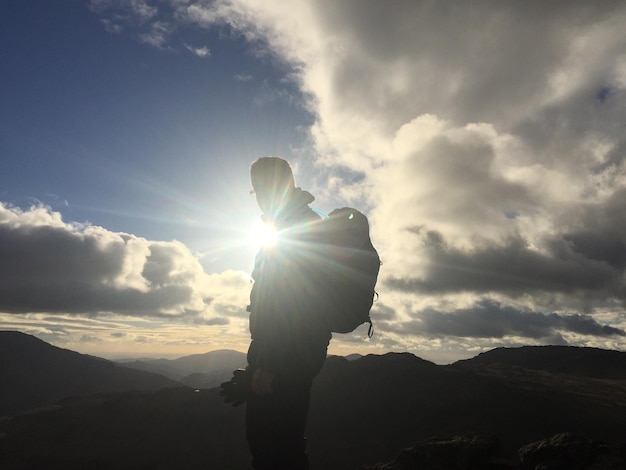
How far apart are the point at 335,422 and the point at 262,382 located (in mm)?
58308

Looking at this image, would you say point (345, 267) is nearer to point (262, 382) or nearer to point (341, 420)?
point (262, 382)

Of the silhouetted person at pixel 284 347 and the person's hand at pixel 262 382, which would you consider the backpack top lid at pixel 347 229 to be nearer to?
the silhouetted person at pixel 284 347

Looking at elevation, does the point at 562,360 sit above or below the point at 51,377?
above

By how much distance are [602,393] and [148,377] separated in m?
159

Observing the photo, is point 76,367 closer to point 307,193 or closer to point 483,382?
point 483,382

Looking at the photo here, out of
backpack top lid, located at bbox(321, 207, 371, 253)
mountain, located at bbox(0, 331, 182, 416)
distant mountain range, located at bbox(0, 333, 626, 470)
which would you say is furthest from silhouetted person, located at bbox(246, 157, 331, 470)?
mountain, located at bbox(0, 331, 182, 416)

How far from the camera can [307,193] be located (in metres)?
3.42

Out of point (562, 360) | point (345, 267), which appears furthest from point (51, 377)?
point (562, 360)

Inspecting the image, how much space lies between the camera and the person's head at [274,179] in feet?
11.0

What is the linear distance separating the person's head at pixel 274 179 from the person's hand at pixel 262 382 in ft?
4.56

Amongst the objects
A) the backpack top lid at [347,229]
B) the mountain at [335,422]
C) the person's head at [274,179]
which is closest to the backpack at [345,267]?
the backpack top lid at [347,229]

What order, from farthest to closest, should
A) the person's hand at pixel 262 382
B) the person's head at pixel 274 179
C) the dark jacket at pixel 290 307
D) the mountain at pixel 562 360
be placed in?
the mountain at pixel 562 360 < the person's head at pixel 274 179 < the dark jacket at pixel 290 307 < the person's hand at pixel 262 382

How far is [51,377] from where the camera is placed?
156m

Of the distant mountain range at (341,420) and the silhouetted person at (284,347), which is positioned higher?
the silhouetted person at (284,347)
